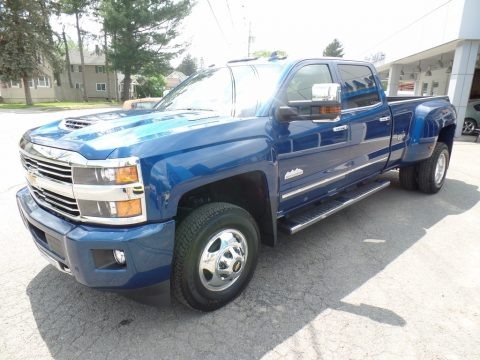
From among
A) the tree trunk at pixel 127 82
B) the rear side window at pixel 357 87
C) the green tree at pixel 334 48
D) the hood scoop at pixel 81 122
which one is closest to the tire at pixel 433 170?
the rear side window at pixel 357 87

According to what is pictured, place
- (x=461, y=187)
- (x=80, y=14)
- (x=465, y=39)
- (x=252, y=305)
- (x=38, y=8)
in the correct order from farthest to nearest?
(x=80, y=14), (x=38, y=8), (x=465, y=39), (x=461, y=187), (x=252, y=305)

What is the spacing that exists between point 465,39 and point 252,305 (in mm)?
12953

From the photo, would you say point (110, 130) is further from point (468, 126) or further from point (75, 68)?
point (75, 68)

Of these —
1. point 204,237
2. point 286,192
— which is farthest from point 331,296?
point 204,237

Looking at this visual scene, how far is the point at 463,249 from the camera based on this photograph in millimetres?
3885

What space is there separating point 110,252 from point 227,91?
6.14 feet

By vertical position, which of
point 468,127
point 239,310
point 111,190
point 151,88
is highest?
point 111,190

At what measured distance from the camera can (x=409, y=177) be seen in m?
5.77

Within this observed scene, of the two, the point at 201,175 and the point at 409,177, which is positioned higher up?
the point at 201,175

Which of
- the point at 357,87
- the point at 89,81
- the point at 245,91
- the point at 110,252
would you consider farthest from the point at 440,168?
the point at 89,81

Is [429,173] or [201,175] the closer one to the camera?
[201,175]

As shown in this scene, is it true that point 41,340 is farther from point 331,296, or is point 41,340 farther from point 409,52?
point 409,52

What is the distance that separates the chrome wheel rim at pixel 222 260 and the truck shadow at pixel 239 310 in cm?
25

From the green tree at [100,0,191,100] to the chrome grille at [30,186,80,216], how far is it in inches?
1388
